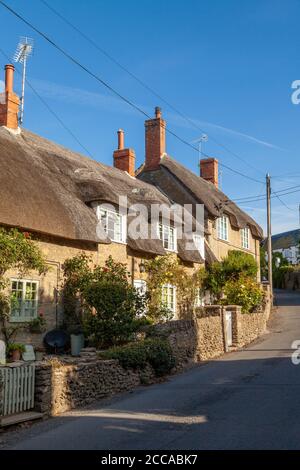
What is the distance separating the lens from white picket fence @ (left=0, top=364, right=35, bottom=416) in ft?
30.1

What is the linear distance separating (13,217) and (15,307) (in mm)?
2564

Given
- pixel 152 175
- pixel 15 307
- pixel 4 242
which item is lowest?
pixel 15 307

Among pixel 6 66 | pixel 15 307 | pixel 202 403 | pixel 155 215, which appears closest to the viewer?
pixel 202 403

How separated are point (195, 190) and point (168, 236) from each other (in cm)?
674

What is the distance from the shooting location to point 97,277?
16359 mm

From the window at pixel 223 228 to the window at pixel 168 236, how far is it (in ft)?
24.1

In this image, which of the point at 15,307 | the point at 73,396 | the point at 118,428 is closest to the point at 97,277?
the point at 15,307

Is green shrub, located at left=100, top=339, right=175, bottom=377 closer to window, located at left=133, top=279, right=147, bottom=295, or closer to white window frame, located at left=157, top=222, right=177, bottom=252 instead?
window, located at left=133, top=279, right=147, bottom=295

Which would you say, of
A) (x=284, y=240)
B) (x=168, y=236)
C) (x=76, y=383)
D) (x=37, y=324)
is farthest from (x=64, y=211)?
(x=284, y=240)

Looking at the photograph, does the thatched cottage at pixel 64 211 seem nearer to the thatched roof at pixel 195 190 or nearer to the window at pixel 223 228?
the thatched roof at pixel 195 190

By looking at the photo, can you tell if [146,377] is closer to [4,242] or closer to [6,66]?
[4,242]

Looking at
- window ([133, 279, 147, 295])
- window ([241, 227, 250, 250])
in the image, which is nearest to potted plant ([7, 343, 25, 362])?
window ([133, 279, 147, 295])

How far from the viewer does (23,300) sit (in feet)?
48.9

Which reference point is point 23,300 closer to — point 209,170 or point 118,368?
point 118,368
